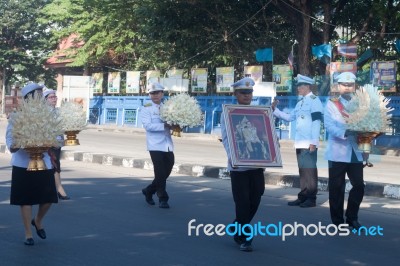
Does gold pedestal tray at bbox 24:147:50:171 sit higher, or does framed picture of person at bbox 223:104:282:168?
framed picture of person at bbox 223:104:282:168

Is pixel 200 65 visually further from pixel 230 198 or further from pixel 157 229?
pixel 157 229

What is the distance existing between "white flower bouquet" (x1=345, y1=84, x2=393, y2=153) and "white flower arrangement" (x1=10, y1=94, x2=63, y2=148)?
3272 mm

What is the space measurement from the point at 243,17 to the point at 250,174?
83.7ft

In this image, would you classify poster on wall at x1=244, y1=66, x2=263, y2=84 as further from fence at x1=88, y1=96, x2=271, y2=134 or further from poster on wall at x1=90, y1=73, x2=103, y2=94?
poster on wall at x1=90, y1=73, x2=103, y2=94

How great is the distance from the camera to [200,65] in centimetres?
3625

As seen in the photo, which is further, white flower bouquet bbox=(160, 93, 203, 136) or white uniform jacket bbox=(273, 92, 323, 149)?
white uniform jacket bbox=(273, 92, 323, 149)

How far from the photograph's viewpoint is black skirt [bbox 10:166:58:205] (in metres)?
8.21

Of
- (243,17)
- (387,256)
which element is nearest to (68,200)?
(387,256)

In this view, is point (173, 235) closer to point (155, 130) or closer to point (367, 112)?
point (155, 130)

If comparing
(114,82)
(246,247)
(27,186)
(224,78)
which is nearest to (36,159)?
(27,186)

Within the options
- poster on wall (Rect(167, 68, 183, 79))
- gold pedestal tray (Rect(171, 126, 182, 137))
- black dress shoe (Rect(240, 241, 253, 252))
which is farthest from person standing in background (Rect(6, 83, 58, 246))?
poster on wall (Rect(167, 68, 183, 79))

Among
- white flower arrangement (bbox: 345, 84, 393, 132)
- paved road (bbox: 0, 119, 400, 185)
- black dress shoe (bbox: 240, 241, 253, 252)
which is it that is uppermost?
white flower arrangement (bbox: 345, 84, 393, 132)

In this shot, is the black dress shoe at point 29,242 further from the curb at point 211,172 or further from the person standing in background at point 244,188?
the curb at point 211,172

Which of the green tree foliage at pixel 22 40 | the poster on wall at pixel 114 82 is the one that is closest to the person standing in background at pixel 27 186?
the poster on wall at pixel 114 82
